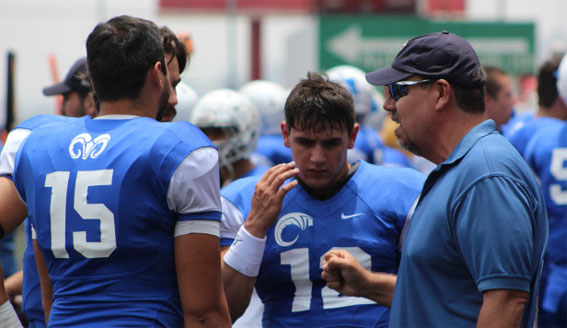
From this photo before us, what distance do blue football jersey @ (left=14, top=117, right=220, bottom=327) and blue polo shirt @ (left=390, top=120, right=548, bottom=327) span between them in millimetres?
779

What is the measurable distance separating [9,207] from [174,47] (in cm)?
97

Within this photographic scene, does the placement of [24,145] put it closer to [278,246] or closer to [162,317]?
[162,317]

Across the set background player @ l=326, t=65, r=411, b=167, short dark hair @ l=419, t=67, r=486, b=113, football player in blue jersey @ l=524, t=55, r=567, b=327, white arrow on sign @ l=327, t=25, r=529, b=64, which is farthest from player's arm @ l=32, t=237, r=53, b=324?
white arrow on sign @ l=327, t=25, r=529, b=64

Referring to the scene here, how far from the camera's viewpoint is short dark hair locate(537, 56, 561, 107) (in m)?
5.69

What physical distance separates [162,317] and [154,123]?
2.16 ft

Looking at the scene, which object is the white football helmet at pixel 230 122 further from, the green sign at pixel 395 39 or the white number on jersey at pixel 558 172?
the green sign at pixel 395 39

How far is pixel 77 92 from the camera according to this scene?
153 inches

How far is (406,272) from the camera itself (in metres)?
2.34

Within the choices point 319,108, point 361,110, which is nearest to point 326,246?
point 319,108

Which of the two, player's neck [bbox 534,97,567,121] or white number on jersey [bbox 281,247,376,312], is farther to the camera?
player's neck [bbox 534,97,567,121]

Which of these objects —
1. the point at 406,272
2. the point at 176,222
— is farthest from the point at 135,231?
the point at 406,272

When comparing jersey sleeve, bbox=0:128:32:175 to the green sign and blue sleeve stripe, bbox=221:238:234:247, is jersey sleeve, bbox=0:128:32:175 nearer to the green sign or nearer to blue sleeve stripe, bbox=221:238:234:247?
blue sleeve stripe, bbox=221:238:234:247

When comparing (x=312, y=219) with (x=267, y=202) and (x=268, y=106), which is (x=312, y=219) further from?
(x=268, y=106)

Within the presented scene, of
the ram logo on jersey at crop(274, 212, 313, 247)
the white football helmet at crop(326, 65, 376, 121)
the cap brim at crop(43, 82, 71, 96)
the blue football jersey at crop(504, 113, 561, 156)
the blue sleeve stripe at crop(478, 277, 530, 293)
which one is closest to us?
the blue sleeve stripe at crop(478, 277, 530, 293)
